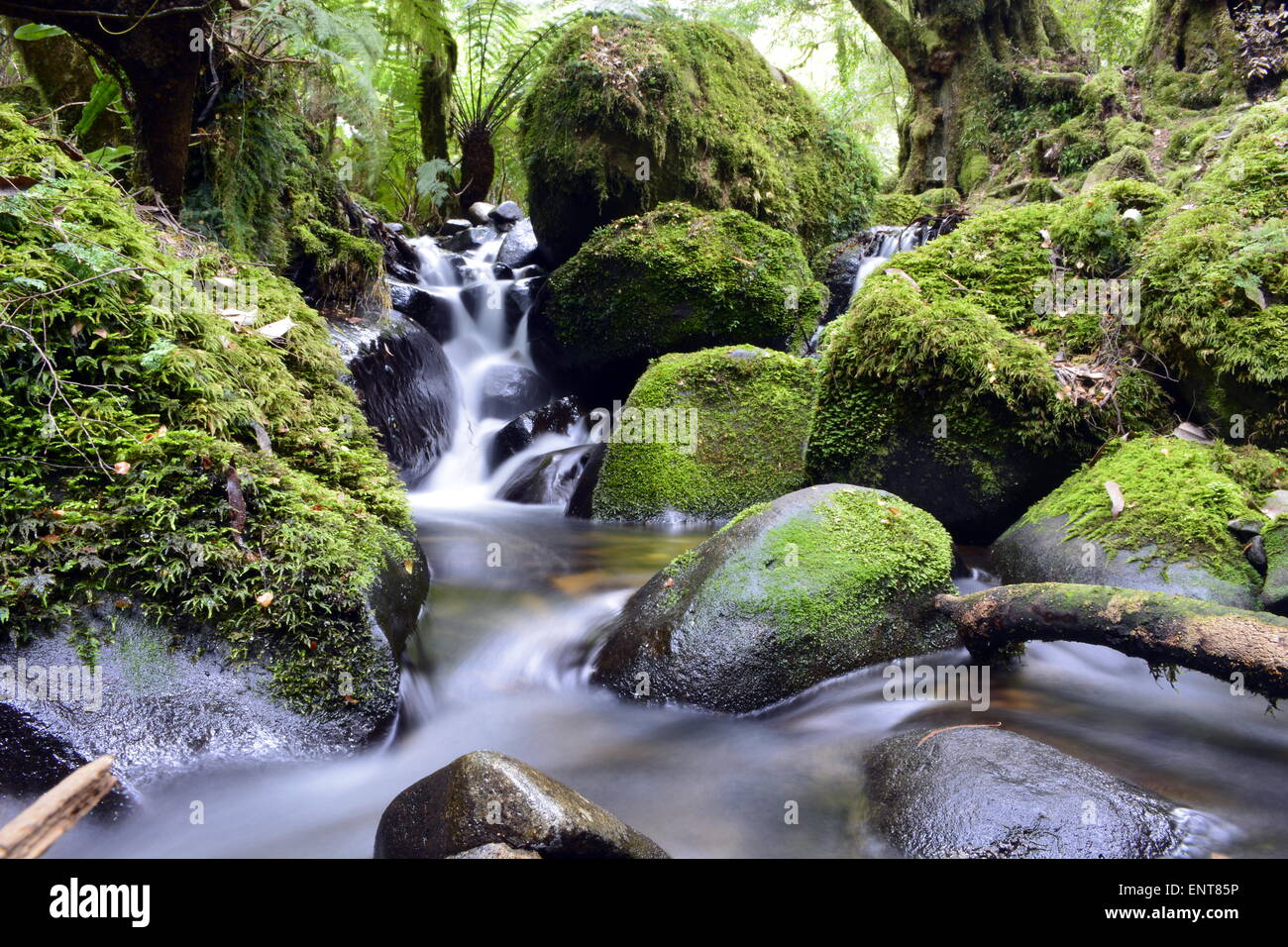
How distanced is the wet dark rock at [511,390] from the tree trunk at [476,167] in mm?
6314

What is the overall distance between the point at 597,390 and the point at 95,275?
6.12 metres

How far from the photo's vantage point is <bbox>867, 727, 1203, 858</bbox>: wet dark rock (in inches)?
88.1

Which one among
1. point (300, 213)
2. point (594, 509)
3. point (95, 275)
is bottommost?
point (594, 509)

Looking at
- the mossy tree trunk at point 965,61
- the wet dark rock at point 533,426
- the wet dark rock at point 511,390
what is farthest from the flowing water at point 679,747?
the mossy tree trunk at point 965,61

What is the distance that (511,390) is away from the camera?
8.77 meters

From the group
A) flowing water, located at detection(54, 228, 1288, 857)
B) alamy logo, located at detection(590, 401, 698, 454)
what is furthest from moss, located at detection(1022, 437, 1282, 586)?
alamy logo, located at detection(590, 401, 698, 454)

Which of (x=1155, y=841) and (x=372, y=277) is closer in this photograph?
(x=1155, y=841)

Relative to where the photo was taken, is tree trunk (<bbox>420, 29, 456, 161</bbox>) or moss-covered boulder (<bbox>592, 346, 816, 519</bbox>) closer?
moss-covered boulder (<bbox>592, 346, 816, 519</bbox>)

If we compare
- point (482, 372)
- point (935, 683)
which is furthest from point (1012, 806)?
point (482, 372)

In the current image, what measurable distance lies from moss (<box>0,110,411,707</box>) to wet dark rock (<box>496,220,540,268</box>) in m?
7.29

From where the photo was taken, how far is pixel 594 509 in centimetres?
642

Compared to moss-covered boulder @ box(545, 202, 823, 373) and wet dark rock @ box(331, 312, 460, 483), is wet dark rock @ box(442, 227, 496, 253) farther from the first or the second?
wet dark rock @ box(331, 312, 460, 483)

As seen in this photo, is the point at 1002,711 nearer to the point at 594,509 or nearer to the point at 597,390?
the point at 594,509

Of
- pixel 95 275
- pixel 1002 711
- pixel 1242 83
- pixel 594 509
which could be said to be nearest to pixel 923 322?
pixel 1002 711
